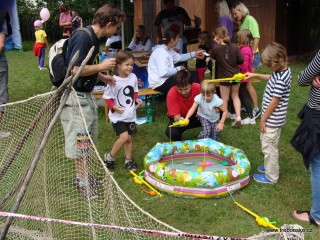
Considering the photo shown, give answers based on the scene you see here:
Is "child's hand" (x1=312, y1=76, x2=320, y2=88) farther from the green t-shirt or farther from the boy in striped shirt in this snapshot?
the green t-shirt

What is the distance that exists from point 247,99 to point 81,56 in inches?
143

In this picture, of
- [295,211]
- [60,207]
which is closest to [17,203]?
[60,207]

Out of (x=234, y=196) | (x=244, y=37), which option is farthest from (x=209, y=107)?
(x=244, y=37)

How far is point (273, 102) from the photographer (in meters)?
3.74

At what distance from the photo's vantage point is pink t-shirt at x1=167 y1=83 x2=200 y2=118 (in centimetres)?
513

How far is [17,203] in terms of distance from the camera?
2602 mm

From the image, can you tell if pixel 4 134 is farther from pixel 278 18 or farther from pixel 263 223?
pixel 278 18

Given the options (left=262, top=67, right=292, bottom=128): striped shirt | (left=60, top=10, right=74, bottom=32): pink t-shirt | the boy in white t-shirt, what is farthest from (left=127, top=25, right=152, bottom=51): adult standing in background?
(left=262, top=67, right=292, bottom=128): striped shirt

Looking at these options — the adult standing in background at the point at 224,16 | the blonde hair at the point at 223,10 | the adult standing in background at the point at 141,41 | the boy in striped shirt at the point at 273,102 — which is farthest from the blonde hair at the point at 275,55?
the adult standing in background at the point at 141,41

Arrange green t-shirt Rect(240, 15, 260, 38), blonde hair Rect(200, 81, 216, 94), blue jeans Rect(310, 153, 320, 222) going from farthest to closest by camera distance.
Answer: green t-shirt Rect(240, 15, 260, 38)
blonde hair Rect(200, 81, 216, 94)
blue jeans Rect(310, 153, 320, 222)

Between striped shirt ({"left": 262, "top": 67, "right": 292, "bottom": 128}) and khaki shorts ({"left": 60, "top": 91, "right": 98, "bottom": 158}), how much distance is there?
5.40 ft

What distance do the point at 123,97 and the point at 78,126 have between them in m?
1.12

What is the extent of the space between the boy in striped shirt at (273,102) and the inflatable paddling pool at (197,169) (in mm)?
250

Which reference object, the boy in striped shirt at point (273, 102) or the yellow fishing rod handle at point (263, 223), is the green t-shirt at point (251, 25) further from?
the yellow fishing rod handle at point (263, 223)
